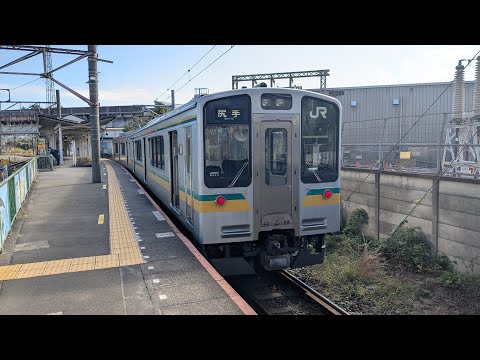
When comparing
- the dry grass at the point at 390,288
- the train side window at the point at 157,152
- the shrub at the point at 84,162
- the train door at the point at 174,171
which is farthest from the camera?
the shrub at the point at 84,162

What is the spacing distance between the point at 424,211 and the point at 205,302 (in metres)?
7.60

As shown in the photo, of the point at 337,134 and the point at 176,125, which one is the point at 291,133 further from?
the point at 176,125

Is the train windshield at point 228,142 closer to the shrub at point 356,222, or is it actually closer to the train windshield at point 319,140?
the train windshield at point 319,140

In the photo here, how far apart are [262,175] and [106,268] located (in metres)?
2.89

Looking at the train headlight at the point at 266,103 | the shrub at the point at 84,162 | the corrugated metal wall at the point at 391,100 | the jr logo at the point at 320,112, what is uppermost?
the corrugated metal wall at the point at 391,100

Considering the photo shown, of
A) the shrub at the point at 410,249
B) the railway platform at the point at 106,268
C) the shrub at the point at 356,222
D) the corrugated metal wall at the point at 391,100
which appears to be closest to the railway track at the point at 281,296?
the railway platform at the point at 106,268

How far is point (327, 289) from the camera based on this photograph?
8172 millimetres

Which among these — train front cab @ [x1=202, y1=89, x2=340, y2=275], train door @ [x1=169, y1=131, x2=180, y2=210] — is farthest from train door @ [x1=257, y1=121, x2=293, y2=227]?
train door @ [x1=169, y1=131, x2=180, y2=210]

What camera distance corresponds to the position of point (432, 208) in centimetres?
1027

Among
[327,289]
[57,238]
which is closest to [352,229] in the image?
[327,289]

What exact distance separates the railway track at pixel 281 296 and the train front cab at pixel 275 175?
0.58m

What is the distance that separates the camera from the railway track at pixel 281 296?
6797 millimetres

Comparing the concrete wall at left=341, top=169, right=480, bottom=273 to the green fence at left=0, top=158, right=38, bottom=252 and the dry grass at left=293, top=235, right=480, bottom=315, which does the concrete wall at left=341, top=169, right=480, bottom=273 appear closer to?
the dry grass at left=293, top=235, right=480, bottom=315

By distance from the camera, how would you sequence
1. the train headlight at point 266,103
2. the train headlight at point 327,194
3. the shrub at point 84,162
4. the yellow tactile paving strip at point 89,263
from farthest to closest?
the shrub at point 84,162 < the train headlight at point 327,194 < the train headlight at point 266,103 < the yellow tactile paving strip at point 89,263
